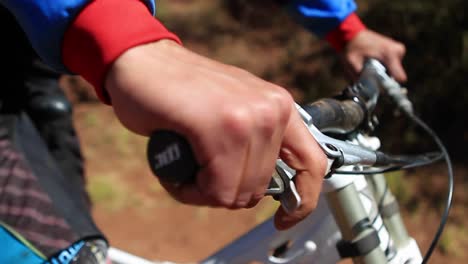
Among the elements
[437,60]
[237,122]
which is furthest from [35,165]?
[437,60]

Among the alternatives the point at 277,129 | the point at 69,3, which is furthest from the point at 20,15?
the point at 277,129

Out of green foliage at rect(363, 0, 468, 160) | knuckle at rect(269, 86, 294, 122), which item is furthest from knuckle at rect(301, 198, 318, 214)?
green foliage at rect(363, 0, 468, 160)

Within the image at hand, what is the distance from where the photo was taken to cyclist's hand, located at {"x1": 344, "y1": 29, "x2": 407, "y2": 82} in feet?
3.73

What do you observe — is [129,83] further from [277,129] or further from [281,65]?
[281,65]

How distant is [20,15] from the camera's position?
1.90ft

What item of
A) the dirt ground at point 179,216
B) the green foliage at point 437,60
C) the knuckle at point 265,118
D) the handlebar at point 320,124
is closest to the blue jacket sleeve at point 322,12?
the handlebar at point 320,124

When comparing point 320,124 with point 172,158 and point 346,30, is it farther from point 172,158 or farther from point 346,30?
point 346,30

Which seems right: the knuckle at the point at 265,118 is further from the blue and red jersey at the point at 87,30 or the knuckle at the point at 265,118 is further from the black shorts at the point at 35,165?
the black shorts at the point at 35,165

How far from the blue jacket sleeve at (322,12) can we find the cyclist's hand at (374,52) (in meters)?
0.05

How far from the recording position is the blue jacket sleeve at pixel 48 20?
0.54m

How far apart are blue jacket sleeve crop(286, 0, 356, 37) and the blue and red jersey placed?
656 millimetres

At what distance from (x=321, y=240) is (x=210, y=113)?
475 millimetres

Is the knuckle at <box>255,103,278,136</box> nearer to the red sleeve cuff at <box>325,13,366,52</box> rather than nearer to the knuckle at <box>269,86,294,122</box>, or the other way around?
the knuckle at <box>269,86,294,122</box>

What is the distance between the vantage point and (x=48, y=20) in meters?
0.55
